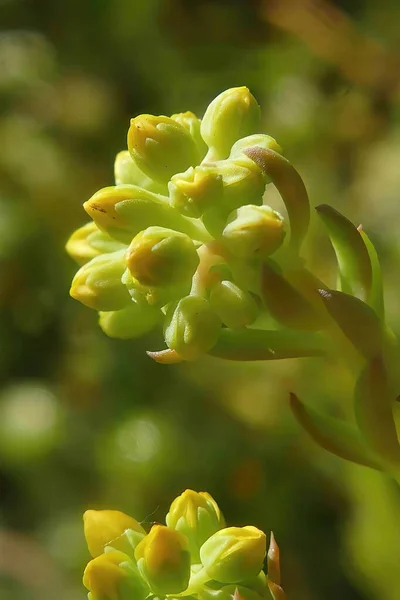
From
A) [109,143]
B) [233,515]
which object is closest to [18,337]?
[109,143]

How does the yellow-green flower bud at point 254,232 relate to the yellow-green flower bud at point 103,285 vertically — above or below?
above

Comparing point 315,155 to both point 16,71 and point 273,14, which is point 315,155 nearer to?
point 273,14

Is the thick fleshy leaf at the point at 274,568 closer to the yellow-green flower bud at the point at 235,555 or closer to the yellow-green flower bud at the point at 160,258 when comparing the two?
the yellow-green flower bud at the point at 235,555

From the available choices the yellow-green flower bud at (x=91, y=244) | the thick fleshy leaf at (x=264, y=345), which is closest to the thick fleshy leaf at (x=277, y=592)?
the thick fleshy leaf at (x=264, y=345)

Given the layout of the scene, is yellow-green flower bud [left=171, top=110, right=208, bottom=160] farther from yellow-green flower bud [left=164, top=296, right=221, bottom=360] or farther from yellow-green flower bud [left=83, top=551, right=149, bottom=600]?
yellow-green flower bud [left=83, top=551, right=149, bottom=600]

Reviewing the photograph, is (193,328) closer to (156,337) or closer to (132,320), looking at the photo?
(132,320)

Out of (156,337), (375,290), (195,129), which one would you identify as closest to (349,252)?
(375,290)
